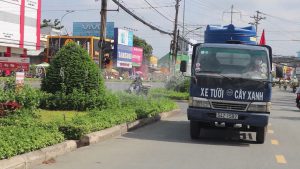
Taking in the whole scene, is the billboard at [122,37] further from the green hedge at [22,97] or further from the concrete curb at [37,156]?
the concrete curb at [37,156]

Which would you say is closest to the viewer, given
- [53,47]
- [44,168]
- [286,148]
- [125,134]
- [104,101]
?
[44,168]

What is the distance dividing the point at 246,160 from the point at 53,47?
197 feet

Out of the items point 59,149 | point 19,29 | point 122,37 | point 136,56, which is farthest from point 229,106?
point 136,56

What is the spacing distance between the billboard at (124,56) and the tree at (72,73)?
60.1 m

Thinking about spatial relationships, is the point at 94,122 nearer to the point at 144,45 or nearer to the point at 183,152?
the point at 183,152

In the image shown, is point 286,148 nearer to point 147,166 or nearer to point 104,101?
point 147,166

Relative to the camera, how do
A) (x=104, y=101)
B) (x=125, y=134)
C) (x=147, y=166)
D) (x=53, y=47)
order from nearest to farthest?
1. (x=147, y=166)
2. (x=125, y=134)
3. (x=104, y=101)
4. (x=53, y=47)

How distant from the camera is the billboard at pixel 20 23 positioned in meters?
44.9

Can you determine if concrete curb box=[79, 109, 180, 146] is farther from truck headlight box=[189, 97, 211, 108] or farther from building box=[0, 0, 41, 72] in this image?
building box=[0, 0, 41, 72]

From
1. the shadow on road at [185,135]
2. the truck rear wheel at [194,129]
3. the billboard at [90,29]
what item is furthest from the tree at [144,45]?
the truck rear wheel at [194,129]

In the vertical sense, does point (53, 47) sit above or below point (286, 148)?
above

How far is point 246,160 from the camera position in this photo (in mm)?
10188

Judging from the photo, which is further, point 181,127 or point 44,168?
point 181,127

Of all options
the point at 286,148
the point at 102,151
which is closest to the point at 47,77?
the point at 102,151
